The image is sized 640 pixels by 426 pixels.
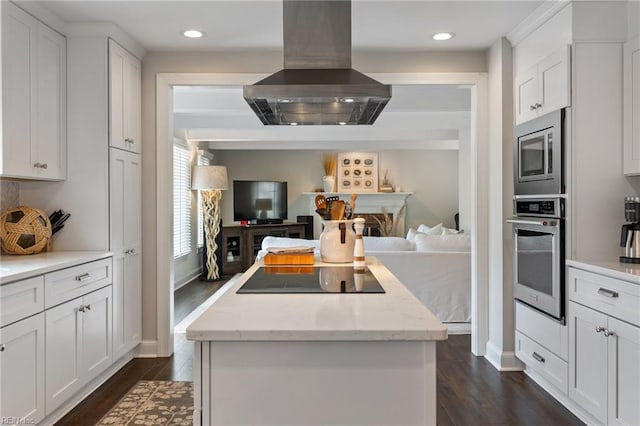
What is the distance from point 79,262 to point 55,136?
971 mm

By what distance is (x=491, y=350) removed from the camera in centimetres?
374

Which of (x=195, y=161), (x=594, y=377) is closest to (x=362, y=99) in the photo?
(x=594, y=377)

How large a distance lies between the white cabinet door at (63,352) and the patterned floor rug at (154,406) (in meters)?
0.27

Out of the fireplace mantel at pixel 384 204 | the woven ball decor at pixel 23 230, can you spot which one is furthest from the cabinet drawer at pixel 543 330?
the fireplace mantel at pixel 384 204

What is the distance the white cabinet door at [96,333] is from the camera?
2916mm

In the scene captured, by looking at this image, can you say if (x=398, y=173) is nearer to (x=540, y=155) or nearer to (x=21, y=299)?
(x=540, y=155)

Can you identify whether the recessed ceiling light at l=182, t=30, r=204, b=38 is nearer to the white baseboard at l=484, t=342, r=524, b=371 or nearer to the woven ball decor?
the woven ball decor

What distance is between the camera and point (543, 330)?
3.04 metres

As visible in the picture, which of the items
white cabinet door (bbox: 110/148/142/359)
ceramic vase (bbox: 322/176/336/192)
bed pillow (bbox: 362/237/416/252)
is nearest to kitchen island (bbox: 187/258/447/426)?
white cabinet door (bbox: 110/148/142/359)

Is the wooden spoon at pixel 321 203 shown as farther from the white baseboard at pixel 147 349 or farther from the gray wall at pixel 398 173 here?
the gray wall at pixel 398 173

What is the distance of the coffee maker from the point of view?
2.54m

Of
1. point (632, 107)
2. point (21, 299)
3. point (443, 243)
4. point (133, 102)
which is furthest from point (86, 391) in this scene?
point (632, 107)

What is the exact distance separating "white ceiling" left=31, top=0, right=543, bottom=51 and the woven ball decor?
132 cm

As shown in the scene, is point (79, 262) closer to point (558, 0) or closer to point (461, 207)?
point (558, 0)
